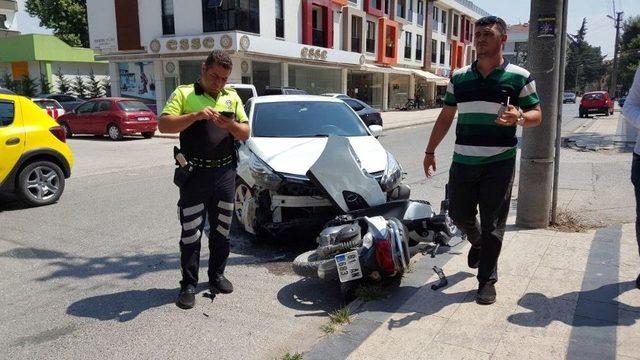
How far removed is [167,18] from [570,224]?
25070 mm

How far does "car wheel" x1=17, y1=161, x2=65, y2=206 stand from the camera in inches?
284

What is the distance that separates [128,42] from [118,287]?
26.3 meters

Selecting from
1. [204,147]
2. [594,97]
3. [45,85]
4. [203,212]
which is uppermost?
[45,85]

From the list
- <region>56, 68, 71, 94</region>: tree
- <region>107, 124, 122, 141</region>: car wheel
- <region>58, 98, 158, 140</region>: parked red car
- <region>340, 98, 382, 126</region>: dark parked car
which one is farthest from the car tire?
<region>56, 68, 71, 94</region>: tree

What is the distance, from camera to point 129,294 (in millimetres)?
4203

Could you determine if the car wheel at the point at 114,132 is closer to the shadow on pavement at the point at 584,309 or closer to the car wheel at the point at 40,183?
the car wheel at the point at 40,183

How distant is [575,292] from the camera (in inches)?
150

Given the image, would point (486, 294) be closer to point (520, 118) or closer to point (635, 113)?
point (520, 118)

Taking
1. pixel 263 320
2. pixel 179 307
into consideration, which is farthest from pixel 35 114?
pixel 263 320

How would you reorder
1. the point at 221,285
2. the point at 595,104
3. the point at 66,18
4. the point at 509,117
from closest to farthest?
1. the point at 509,117
2. the point at 221,285
3. the point at 595,104
4. the point at 66,18

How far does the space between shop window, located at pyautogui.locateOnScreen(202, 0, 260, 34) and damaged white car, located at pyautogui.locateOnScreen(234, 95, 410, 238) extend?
1922 cm

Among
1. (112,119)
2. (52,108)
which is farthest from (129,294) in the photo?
(52,108)

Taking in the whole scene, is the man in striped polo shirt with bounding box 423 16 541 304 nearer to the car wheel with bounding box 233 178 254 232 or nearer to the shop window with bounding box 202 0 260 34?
the car wheel with bounding box 233 178 254 232

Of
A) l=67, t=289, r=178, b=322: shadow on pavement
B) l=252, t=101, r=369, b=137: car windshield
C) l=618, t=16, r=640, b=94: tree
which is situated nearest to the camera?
l=67, t=289, r=178, b=322: shadow on pavement
